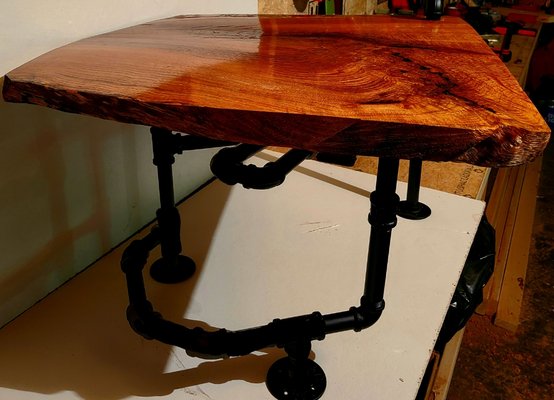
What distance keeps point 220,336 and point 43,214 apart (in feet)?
1.41

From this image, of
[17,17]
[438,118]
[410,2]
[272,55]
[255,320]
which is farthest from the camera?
A: [410,2]

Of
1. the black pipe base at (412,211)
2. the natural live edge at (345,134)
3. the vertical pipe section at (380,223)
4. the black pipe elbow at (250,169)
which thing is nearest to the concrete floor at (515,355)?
the black pipe base at (412,211)

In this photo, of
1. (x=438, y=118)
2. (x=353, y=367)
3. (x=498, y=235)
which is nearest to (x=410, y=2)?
(x=498, y=235)

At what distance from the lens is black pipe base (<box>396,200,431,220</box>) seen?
118cm

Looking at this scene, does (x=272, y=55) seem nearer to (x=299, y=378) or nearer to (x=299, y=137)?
(x=299, y=137)

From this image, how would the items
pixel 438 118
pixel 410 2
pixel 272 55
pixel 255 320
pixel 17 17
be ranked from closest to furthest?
pixel 438 118, pixel 272 55, pixel 17 17, pixel 255 320, pixel 410 2

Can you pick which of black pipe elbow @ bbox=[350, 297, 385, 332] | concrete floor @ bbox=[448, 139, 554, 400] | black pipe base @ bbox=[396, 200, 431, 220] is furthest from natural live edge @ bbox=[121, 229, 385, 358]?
concrete floor @ bbox=[448, 139, 554, 400]

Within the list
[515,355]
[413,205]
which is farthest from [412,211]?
[515,355]

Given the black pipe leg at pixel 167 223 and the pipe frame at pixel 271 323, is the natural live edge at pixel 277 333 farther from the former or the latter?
the black pipe leg at pixel 167 223

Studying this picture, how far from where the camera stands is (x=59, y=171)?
89cm

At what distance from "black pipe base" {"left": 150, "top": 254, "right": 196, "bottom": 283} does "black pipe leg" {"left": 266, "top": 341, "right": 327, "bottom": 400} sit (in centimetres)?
30

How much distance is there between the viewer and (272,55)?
63cm

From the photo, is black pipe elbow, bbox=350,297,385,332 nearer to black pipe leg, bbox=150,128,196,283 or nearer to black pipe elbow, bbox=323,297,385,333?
black pipe elbow, bbox=323,297,385,333

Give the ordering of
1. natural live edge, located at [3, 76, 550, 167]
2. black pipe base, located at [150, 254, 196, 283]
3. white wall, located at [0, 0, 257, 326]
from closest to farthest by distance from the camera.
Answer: natural live edge, located at [3, 76, 550, 167], white wall, located at [0, 0, 257, 326], black pipe base, located at [150, 254, 196, 283]
